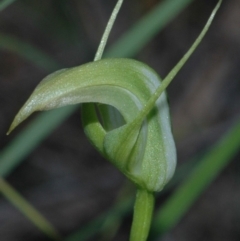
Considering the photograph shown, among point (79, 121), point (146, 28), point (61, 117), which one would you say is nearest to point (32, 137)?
point (61, 117)

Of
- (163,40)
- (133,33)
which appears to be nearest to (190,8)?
(163,40)

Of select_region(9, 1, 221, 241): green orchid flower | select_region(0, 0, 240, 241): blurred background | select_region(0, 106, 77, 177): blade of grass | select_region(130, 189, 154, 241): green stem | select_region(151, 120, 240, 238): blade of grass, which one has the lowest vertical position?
select_region(0, 0, 240, 241): blurred background

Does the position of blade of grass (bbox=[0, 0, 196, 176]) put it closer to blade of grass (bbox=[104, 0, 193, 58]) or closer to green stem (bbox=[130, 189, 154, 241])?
blade of grass (bbox=[104, 0, 193, 58])

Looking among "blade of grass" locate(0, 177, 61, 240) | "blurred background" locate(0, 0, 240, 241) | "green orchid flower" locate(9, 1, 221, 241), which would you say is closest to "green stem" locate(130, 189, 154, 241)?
"green orchid flower" locate(9, 1, 221, 241)

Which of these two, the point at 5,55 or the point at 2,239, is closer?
the point at 2,239

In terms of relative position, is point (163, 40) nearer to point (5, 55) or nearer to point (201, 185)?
point (5, 55)

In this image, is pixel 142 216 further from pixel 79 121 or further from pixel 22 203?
pixel 79 121
